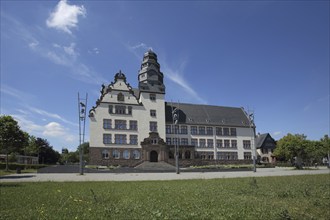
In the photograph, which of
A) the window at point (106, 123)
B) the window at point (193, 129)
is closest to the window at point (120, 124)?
the window at point (106, 123)

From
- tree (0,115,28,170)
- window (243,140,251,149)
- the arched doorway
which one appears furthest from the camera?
window (243,140,251,149)

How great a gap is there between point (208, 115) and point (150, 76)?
1802 cm

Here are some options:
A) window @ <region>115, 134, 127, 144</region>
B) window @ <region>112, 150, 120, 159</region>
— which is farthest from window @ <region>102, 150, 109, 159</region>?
window @ <region>115, 134, 127, 144</region>

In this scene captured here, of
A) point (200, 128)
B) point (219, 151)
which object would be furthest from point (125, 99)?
point (219, 151)

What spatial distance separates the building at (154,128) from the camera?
177 feet

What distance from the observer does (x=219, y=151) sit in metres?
64.1

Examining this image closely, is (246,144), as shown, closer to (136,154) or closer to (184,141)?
(184,141)

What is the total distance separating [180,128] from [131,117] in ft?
40.5

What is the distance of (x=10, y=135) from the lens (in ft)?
103

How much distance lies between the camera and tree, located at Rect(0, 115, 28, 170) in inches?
1175

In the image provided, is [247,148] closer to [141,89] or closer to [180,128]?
[180,128]

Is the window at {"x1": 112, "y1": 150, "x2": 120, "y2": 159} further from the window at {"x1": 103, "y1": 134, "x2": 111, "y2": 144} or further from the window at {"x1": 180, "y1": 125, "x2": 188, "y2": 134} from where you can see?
the window at {"x1": 180, "y1": 125, "x2": 188, "y2": 134}

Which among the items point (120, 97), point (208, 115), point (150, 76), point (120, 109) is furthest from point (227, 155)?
point (120, 97)

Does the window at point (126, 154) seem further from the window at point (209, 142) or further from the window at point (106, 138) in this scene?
the window at point (209, 142)
